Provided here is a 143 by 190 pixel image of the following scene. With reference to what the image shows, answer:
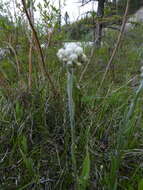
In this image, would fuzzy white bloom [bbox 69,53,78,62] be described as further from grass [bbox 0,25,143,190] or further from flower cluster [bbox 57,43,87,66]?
grass [bbox 0,25,143,190]

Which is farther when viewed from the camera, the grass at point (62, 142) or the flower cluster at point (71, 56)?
the grass at point (62, 142)

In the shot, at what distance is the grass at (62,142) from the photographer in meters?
0.67

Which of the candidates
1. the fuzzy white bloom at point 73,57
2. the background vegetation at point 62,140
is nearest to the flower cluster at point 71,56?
the fuzzy white bloom at point 73,57

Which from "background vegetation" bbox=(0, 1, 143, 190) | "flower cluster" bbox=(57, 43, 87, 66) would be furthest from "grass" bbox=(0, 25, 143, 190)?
"flower cluster" bbox=(57, 43, 87, 66)

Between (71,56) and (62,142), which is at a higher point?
(71,56)

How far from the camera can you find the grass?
26.3 inches

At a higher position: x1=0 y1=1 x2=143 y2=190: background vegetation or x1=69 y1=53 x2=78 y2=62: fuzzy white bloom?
x1=69 y1=53 x2=78 y2=62: fuzzy white bloom

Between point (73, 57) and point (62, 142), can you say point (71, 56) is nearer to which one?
point (73, 57)

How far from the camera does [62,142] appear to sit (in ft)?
2.77

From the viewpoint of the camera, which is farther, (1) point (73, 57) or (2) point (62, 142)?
(2) point (62, 142)

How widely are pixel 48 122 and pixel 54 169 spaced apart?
244 millimetres

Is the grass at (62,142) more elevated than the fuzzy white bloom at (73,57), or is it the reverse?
the fuzzy white bloom at (73,57)

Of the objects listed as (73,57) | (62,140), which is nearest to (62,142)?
(62,140)

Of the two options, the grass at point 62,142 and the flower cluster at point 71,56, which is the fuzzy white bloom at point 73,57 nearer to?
the flower cluster at point 71,56
